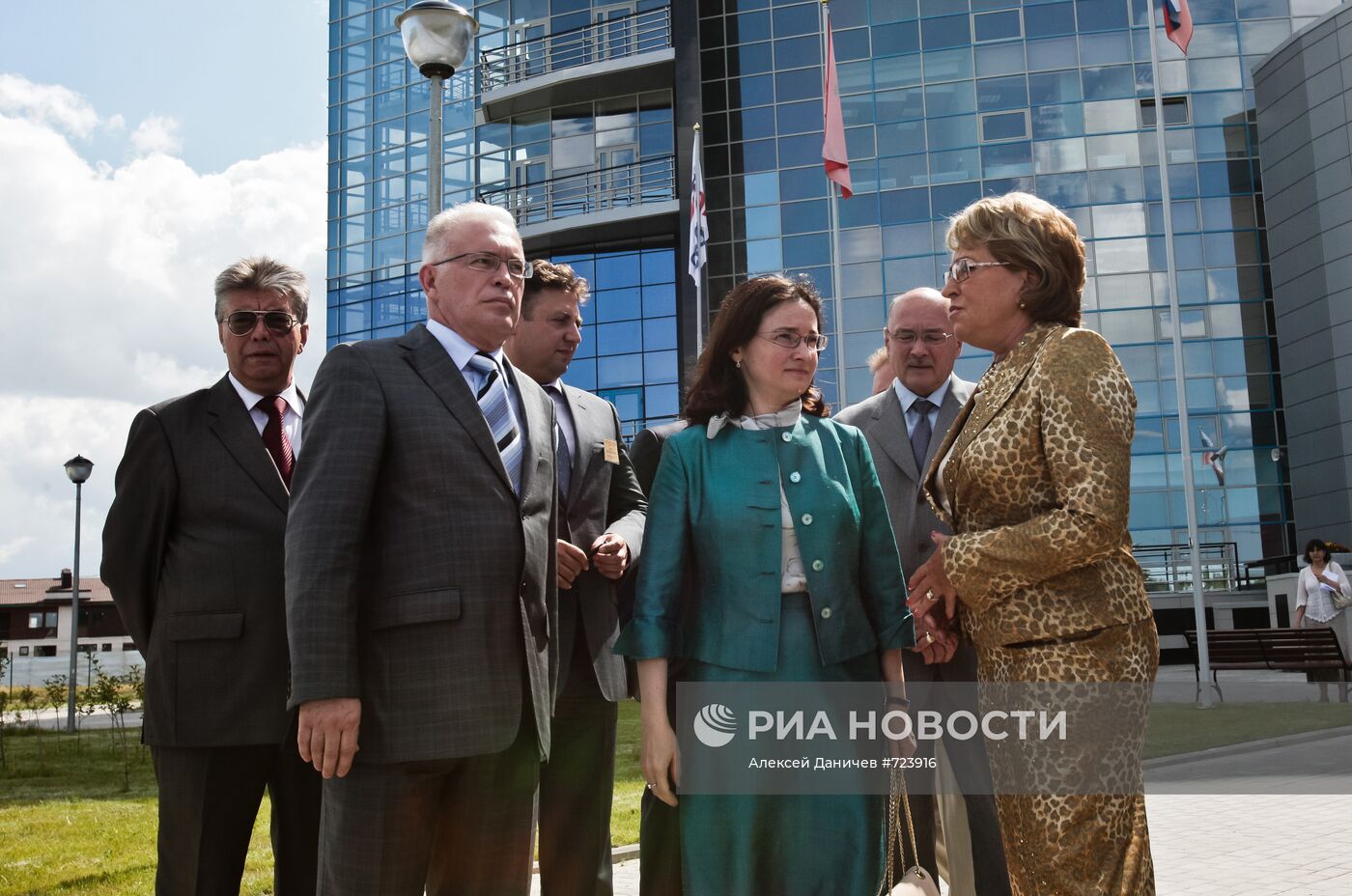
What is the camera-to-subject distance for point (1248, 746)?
11.3m

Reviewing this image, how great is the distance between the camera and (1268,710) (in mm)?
14570

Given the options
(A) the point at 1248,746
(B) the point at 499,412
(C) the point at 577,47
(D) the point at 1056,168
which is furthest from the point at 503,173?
(B) the point at 499,412

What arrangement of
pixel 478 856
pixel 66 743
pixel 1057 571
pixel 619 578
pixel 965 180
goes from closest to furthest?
pixel 1057 571 → pixel 478 856 → pixel 619 578 → pixel 66 743 → pixel 965 180

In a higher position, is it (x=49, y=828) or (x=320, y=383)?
(x=320, y=383)

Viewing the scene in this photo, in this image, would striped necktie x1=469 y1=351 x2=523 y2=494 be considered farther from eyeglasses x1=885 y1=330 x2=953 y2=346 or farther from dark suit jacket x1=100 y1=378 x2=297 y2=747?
eyeglasses x1=885 y1=330 x2=953 y2=346

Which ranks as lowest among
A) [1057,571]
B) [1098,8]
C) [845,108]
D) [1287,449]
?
[1057,571]

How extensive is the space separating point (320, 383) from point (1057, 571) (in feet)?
6.47

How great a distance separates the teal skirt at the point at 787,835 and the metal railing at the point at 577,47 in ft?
106

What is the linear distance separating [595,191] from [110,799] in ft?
85.5

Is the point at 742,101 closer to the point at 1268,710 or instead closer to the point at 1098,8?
the point at 1098,8

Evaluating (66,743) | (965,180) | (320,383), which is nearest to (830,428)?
(320,383)

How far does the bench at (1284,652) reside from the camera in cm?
1577

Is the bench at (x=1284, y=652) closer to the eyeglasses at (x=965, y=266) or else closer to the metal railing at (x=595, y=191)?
the eyeglasses at (x=965, y=266)

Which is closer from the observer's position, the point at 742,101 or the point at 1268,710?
the point at 1268,710
